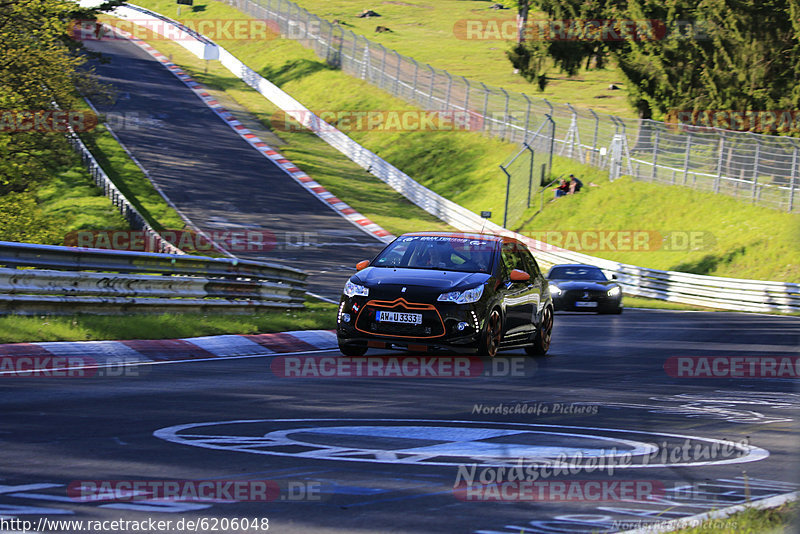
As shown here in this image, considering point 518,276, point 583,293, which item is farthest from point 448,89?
point 518,276

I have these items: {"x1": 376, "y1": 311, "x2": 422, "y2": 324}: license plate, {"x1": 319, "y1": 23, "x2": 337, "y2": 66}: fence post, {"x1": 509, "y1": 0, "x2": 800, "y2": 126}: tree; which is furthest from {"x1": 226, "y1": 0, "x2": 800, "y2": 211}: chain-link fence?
{"x1": 376, "y1": 311, "x2": 422, "y2": 324}: license plate

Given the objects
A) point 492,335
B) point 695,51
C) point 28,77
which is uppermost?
point 695,51

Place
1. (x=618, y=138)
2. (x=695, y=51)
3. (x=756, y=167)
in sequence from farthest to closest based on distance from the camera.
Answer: (x=618, y=138) → (x=695, y=51) → (x=756, y=167)

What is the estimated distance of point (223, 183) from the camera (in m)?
44.0

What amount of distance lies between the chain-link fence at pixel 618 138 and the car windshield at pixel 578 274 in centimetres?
505

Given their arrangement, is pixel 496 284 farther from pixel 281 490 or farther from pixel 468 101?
pixel 468 101

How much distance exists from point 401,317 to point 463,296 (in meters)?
0.78

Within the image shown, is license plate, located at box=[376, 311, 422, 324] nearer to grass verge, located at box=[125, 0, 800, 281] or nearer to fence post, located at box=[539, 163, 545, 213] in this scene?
grass verge, located at box=[125, 0, 800, 281]

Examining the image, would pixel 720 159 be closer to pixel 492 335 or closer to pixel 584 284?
pixel 584 284

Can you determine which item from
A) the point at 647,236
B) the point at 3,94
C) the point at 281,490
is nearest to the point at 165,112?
the point at 647,236

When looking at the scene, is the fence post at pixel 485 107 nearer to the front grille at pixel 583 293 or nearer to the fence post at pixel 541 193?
the fence post at pixel 541 193

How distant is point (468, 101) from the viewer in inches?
2002

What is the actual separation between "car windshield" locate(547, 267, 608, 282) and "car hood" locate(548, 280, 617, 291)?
0.33 m

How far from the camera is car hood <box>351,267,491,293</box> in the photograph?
40.1 feet
